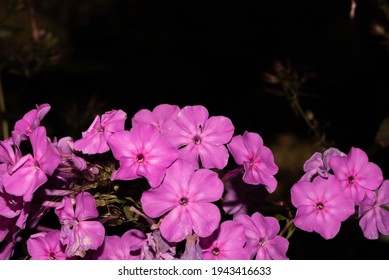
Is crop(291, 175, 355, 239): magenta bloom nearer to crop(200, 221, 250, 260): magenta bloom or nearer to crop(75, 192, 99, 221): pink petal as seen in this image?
crop(200, 221, 250, 260): magenta bloom

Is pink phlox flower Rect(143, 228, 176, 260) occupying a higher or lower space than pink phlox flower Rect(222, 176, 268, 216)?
lower

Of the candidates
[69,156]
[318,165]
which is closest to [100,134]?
[69,156]

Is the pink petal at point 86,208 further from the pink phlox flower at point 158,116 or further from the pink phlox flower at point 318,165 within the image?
the pink phlox flower at point 318,165

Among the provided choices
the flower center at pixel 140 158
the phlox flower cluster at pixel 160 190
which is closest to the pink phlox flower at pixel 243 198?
the phlox flower cluster at pixel 160 190

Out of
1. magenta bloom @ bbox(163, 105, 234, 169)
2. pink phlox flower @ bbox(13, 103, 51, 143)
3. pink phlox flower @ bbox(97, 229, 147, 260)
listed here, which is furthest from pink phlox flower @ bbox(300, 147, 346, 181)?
pink phlox flower @ bbox(13, 103, 51, 143)

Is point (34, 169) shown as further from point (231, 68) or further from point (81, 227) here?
point (231, 68)
